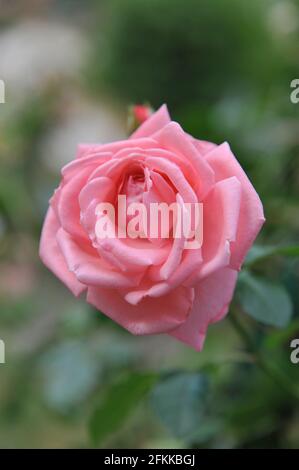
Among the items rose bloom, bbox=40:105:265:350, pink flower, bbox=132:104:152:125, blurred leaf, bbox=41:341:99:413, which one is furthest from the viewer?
blurred leaf, bbox=41:341:99:413

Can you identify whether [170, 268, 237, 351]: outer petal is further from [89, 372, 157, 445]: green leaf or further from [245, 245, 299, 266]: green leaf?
[89, 372, 157, 445]: green leaf

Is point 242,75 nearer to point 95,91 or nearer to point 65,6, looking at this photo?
point 95,91

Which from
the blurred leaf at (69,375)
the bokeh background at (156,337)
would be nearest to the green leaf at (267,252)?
the bokeh background at (156,337)

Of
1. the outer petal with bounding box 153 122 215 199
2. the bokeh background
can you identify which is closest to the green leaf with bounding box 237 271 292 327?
the bokeh background

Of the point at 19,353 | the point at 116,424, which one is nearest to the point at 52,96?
the point at 19,353

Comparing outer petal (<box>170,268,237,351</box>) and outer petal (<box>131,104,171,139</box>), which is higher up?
outer petal (<box>131,104,171,139</box>)

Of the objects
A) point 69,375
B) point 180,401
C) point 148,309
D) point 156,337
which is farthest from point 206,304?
point 156,337
